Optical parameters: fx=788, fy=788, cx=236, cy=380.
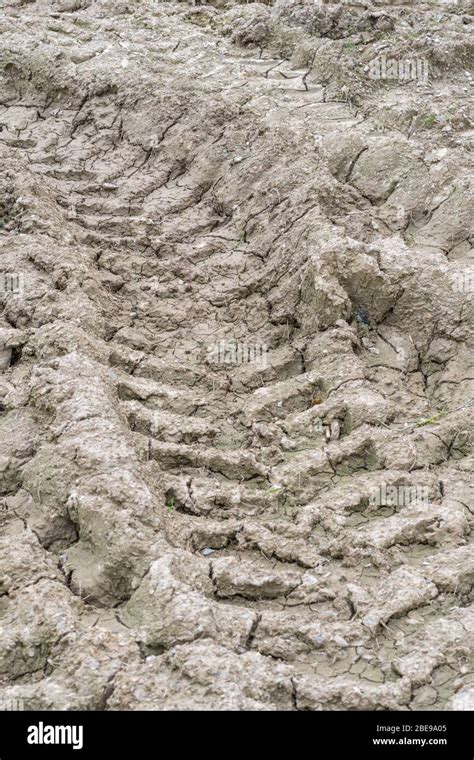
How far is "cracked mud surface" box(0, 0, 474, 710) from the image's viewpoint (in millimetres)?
2543

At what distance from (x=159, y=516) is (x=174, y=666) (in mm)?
639

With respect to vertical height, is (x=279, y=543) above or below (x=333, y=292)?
below

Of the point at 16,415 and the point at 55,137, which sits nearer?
the point at 16,415

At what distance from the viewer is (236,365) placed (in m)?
4.00

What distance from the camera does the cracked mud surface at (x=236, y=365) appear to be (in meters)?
2.54

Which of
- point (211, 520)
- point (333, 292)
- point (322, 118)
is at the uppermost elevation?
point (322, 118)

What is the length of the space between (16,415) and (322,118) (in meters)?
3.10

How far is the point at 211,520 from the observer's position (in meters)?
3.14

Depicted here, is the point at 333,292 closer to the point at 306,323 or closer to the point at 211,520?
the point at 306,323

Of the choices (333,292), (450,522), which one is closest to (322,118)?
(333,292)
